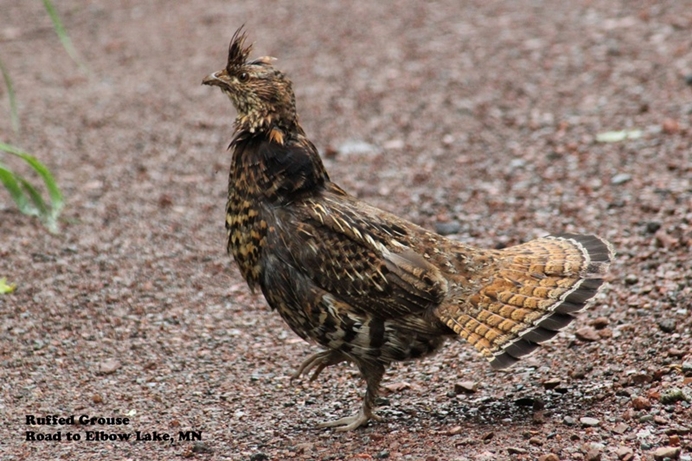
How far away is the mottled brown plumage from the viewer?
4.91m

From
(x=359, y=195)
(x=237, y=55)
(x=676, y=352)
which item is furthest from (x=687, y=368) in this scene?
(x=359, y=195)

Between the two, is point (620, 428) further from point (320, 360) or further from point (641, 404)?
point (320, 360)

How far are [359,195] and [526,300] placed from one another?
3.39m

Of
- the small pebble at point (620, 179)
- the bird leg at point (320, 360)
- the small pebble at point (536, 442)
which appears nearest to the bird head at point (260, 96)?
the bird leg at point (320, 360)

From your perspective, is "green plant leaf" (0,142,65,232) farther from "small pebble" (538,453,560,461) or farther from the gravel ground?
"small pebble" (538,453,560,461)

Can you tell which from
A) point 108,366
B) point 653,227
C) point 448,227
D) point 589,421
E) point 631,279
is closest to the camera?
point 589,421

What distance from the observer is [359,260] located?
4969 millimetres

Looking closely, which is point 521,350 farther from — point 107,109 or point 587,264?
point 107,109

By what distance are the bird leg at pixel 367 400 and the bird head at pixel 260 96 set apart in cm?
145

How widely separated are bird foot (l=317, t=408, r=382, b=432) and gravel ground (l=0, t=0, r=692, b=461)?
6 cm

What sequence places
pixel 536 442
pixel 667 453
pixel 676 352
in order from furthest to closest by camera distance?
1. pixel 676 352
2. pixel 536 442
3. pixel 667 453

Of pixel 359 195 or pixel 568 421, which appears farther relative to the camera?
pixel 359 195

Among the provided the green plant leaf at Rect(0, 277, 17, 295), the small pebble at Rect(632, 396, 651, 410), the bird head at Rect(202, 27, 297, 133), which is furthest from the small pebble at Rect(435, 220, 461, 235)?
the green plant leaf at Rect(0, 277, 17, 295)

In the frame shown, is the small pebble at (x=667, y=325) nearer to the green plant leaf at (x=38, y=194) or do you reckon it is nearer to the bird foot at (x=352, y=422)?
the bird foot at (x=352, y=422)
